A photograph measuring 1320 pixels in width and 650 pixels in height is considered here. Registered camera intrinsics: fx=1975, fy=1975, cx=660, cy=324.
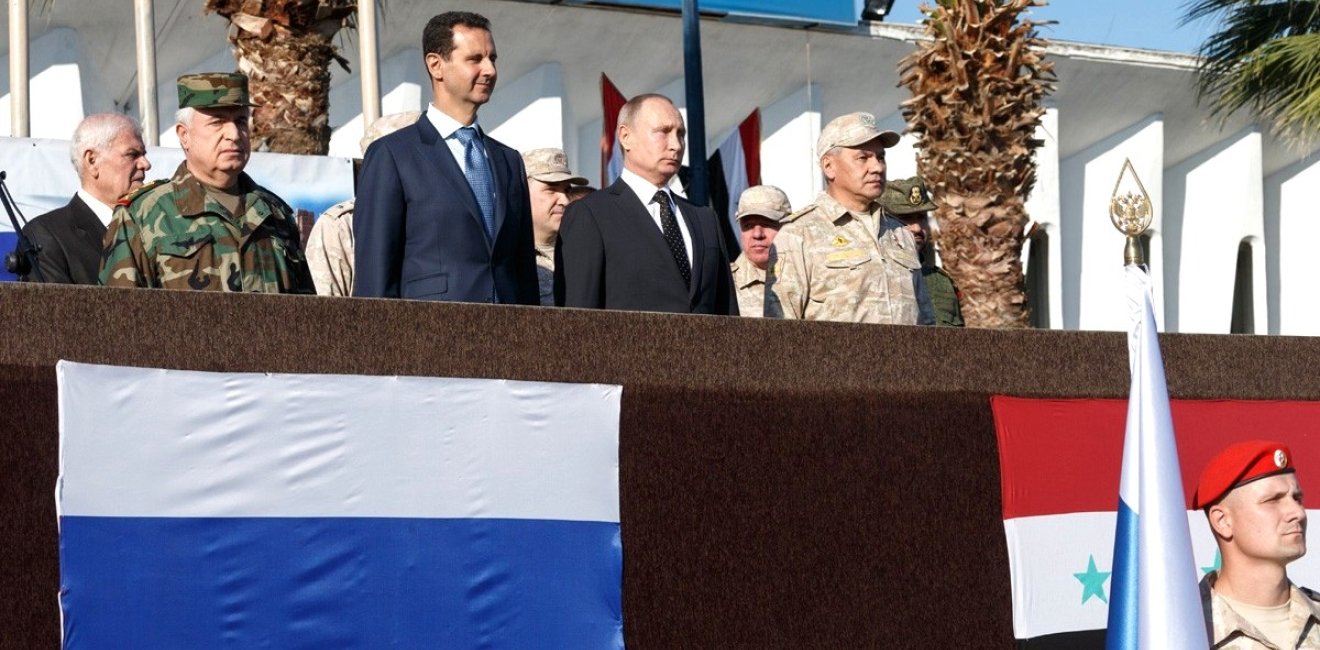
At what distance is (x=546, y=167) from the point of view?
22.2 ft

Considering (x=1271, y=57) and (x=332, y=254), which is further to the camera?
(x=1271, y=57)

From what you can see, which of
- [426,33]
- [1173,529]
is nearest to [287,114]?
[426,33]

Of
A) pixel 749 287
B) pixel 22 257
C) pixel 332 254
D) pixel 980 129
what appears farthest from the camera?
pixel 980 129

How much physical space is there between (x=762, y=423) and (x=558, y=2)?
11.7 meters

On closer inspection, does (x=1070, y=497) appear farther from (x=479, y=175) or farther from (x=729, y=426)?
(x=479, y=175)

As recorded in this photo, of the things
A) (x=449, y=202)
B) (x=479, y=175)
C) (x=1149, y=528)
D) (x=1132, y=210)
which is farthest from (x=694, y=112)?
(x=1149, y=528)

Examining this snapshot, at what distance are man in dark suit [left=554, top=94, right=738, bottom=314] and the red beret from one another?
172 cm

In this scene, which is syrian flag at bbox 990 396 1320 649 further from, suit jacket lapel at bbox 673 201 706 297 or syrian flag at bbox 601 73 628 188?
syrian flag at bbox 601 73 628 188

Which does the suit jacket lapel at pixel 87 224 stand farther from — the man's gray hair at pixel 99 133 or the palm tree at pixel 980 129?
the palm tree at pixel 980 129

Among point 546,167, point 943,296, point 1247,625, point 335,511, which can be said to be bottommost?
point 1247,625

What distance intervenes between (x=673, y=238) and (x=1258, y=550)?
2022 mm

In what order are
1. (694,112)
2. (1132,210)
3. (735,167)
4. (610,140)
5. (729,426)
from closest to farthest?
(729,426), (1132,210), (694,112), (610,140), (735,167)

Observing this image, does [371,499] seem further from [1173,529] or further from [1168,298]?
[1168,298]

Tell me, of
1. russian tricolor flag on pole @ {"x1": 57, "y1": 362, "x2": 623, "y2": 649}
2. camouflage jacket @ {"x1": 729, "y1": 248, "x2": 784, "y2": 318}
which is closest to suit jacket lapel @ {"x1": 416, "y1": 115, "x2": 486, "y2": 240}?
russian tricolor flag on pole @ {"x1": 57, "y1": 362, "x2": 623, "y2": 649}
